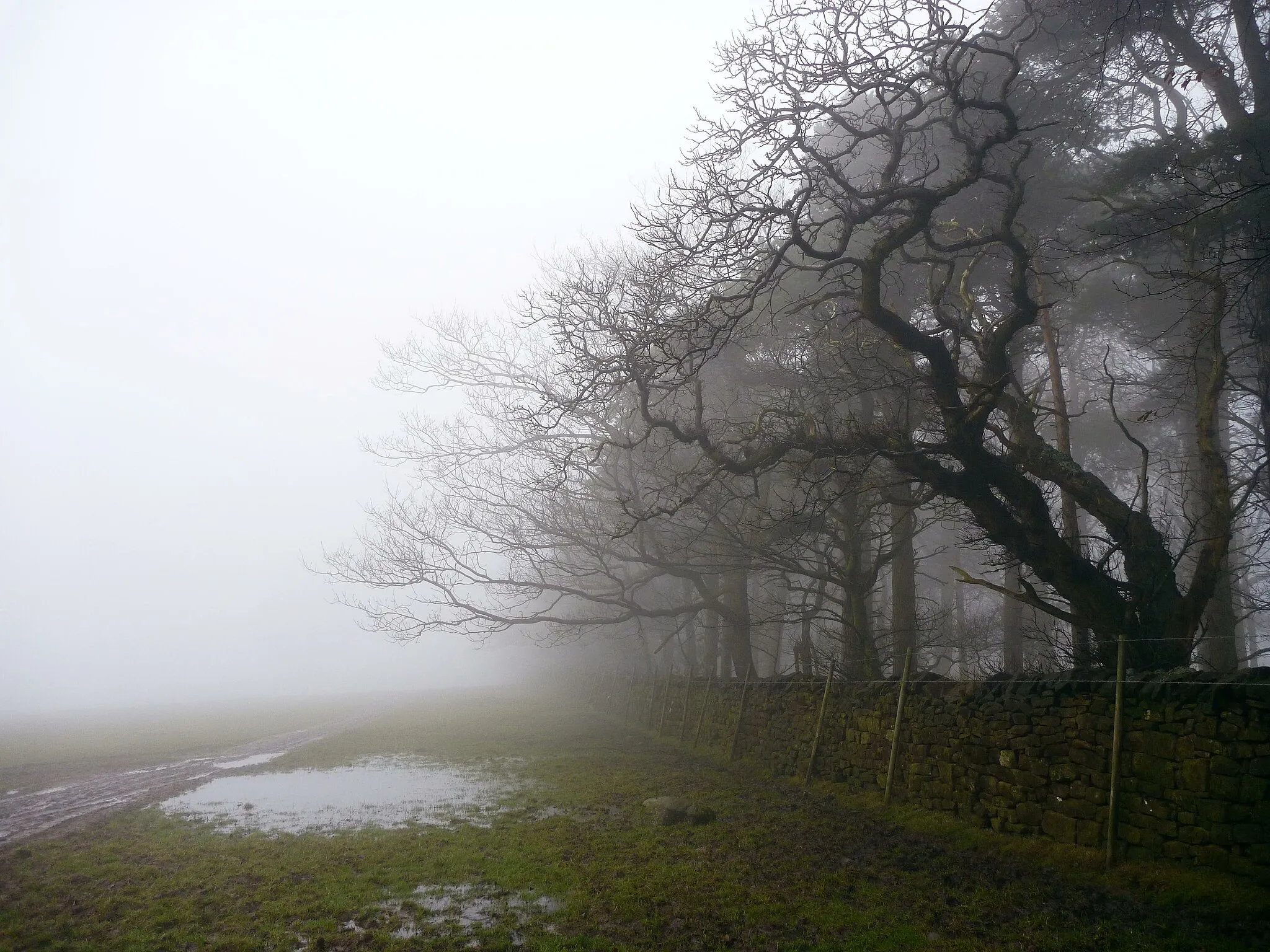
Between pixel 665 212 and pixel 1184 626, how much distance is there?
841 cm

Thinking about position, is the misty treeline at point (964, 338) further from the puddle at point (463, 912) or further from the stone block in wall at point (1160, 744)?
the puddle at point (463, 912)

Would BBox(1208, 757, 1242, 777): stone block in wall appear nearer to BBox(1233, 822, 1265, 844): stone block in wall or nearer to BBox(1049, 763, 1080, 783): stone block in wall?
BBox(1233, 822, 1265, 844): stone block in wall

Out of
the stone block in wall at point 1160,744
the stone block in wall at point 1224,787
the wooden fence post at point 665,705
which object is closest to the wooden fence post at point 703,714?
the wooden fence post at point 665,705

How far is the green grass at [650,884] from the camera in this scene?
6012 millimetres

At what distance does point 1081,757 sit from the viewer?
7.81 metres

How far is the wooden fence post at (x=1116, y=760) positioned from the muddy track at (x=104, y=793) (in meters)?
13.7

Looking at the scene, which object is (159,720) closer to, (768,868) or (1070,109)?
(768,868)

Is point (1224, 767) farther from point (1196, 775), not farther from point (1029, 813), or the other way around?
point (1029, 813)

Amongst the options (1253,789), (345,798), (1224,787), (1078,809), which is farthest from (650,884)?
(345,798)

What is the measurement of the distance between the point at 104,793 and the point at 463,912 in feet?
43.2

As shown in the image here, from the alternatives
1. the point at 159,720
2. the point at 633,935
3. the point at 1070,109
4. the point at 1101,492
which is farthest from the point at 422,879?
the point at 159,720

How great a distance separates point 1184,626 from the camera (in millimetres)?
9023

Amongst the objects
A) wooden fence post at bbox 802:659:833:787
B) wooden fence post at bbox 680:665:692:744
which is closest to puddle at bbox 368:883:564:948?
wooden fence post at bbox 802:659:833:787

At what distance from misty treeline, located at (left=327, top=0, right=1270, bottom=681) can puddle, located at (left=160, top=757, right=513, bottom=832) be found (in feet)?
17.1
